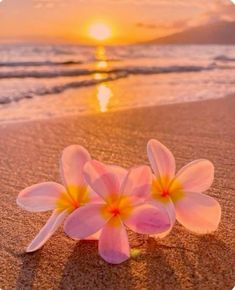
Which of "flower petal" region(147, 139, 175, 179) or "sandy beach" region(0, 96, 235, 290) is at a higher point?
"flower petal" region(147, 139, 175, 179)

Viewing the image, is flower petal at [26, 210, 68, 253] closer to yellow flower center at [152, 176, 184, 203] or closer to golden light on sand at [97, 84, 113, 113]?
yellow flower center at [152, 176, 184, 203]

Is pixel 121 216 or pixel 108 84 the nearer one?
pixel 121 216

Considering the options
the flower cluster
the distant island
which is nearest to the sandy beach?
the flower cluster

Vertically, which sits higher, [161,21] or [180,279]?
[161,21]

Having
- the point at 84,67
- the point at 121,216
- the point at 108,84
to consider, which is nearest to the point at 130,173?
the point at 121,216

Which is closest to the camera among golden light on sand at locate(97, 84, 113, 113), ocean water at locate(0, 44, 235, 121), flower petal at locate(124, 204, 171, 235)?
flower petal at locate(124, 204, 171, 235)

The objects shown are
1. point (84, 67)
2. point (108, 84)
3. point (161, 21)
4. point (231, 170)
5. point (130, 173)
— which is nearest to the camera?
point (130, 173)

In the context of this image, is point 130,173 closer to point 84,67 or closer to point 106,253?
point 106,253
